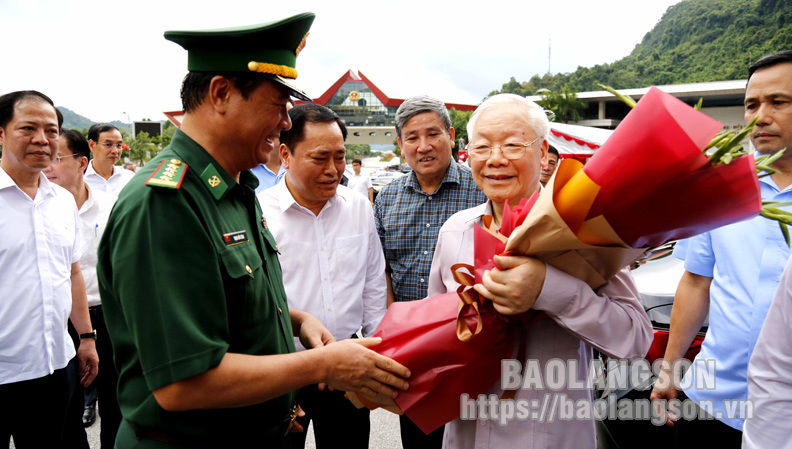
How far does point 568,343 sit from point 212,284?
1.14 meters

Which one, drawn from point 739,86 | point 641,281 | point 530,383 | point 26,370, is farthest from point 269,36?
point 739,86

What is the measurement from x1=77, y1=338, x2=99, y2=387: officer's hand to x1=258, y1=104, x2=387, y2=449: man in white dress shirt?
145cm

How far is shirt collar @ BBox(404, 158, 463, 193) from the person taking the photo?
272 cm

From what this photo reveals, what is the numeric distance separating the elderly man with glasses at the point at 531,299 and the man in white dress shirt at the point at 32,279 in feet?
6.69

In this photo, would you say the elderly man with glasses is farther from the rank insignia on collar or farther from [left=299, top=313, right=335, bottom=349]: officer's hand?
the rank insignia on collar

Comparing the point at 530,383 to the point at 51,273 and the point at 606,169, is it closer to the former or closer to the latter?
the point at 606,169

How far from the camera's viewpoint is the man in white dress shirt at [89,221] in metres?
3.16

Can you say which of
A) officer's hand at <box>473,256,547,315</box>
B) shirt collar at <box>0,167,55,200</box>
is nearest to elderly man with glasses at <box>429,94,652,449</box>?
officer's hand at <box>473,256,547,315</box>

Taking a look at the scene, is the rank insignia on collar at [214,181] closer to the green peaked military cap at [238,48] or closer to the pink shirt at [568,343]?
the green peaked military cap at [238,48]

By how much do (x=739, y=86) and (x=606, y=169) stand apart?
1559 inches

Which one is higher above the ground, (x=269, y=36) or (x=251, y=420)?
(x=269, y=36)

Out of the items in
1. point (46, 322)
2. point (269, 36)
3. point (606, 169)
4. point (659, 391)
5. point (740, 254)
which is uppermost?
point (269, 36)

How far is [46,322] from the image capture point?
7.86ft

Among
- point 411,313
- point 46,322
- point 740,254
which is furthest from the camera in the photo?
point 46,322
